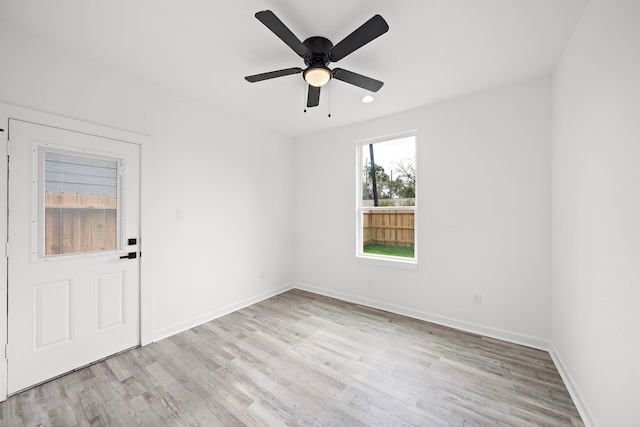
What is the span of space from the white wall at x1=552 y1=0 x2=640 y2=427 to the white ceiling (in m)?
0.38

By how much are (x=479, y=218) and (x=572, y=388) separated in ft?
5.26

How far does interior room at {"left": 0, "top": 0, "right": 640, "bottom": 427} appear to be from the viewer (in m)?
1.53

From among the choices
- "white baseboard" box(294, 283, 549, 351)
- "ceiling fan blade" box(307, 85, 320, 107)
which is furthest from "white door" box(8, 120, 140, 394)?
"white baseboard" box(294, 283, 549, 351)

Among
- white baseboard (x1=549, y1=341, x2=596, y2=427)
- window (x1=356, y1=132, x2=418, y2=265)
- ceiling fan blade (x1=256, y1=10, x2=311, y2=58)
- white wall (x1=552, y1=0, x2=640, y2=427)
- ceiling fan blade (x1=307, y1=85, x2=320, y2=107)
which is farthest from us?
window (x1=356, y1=132, x2=418, y2=265)

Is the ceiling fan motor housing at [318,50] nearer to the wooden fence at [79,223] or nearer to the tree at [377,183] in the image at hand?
the tree at [377,183]

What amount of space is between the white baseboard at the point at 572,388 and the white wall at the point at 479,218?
0.75ft

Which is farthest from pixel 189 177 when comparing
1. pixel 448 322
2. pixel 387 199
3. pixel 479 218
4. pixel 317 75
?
pixel 448 322

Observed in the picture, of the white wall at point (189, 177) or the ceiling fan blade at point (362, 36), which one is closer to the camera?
the ceiling fan blade at point (362, 36)

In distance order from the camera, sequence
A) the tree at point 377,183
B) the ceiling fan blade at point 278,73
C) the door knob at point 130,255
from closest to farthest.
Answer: the ceiling fan blade at point 278,73 < the door knob at point 130,255 < the tree at point 377,183

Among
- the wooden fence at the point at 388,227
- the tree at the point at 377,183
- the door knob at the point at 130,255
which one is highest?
A: the tree at the point at 377,183

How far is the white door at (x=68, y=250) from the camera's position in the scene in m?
1.90

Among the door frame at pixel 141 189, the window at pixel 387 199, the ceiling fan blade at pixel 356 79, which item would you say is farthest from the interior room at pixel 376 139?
the ceiling fan blade at pixel 356 79

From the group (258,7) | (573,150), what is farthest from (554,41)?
(258,7)

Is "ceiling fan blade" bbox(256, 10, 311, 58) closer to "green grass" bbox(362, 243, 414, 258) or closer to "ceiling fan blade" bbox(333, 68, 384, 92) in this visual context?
"ceiling fan blade" bbox(333, 68, 384, 92)
